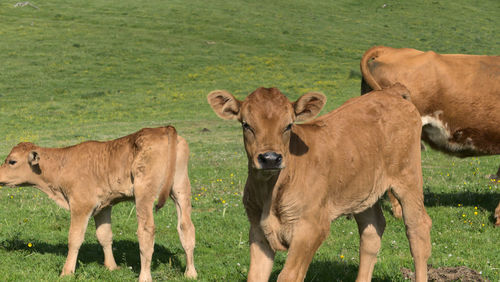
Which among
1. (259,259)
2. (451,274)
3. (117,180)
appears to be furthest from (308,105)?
(117,180)

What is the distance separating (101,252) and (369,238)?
4.24m

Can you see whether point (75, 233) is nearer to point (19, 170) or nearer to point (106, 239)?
point (106, 239)

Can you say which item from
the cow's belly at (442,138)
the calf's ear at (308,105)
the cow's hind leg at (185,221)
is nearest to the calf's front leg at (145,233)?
the cow's hind leg at (185,221)

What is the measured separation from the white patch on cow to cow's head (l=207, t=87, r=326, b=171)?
227 inches

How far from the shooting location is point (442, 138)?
10914 mm

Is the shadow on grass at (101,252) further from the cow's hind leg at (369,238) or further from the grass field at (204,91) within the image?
the cow's hind leg at (369,238)

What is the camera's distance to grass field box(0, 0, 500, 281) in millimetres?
8789

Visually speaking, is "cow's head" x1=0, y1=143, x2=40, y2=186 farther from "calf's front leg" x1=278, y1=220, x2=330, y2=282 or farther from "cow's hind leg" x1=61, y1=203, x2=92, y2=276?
"calf's front leg" x1=278, y1=220, x2=330, y2=282

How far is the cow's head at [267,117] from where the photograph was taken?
Answer: 17.2 ft

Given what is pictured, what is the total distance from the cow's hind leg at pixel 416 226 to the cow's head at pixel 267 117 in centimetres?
174

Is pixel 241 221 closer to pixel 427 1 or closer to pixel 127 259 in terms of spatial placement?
pixel 127 259

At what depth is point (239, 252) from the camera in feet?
29.4

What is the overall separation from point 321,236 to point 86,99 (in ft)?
110

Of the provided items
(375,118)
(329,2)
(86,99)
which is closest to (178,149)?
(375,118)
